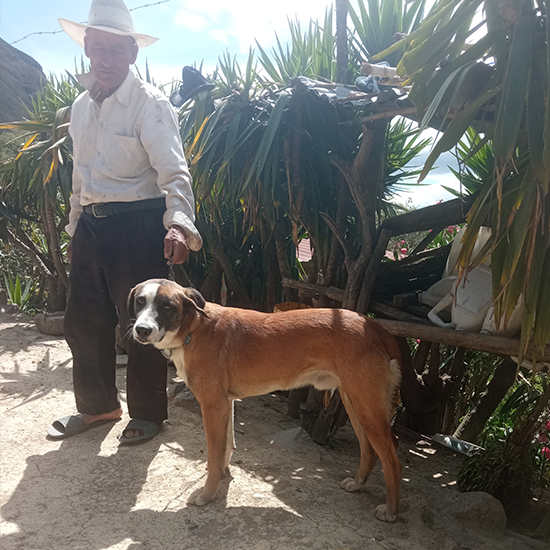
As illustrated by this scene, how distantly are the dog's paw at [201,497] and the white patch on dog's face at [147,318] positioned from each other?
845 millimetres

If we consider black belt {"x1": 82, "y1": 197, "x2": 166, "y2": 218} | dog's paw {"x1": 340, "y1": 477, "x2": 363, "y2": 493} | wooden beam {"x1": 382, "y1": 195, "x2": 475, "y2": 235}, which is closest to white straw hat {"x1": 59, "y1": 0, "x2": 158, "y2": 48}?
black belt {"x1": 82, "y1": 197, "x2": 166, "y2": 218}

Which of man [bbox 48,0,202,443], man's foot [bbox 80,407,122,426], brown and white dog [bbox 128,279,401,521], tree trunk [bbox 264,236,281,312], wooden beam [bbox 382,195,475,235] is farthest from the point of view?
tree trunk [bbox 264,236,281,312]

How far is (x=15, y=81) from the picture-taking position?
17453mm

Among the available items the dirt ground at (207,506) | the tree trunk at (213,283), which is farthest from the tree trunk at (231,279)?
the dirt ground at (207,506)

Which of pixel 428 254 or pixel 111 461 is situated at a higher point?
pixel 428 254

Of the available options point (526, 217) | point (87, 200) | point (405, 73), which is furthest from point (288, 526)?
point (405, 73)

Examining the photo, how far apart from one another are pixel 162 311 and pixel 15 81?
1879cm

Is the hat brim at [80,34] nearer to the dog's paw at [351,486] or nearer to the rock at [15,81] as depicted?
the dog's paw at [351,486]

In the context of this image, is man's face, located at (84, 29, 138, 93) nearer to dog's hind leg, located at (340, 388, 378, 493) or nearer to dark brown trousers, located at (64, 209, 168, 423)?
dark brown trousers, located at (64, 209, 168, 423)

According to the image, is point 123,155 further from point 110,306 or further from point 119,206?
point 110,306

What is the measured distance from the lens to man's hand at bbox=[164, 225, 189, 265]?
8.82ft

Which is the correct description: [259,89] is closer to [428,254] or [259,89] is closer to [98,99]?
[98,99]

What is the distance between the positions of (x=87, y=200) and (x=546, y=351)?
2813 millimetres

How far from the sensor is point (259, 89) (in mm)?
4363
